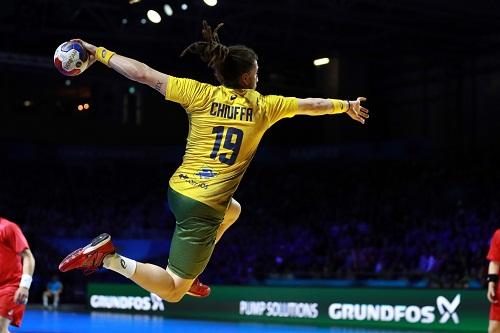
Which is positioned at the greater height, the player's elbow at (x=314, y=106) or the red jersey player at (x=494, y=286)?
the player's elbow at (x=314, y=106)

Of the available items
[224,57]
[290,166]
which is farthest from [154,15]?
[290,166]

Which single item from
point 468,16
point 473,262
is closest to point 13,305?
point 473,262

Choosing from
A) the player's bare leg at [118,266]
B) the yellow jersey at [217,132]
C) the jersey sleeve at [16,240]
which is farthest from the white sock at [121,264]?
the jersey sleeve at [16,240]

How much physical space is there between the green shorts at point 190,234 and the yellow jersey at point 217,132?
0.21 ft

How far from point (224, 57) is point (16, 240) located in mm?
3565

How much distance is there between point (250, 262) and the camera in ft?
87.6

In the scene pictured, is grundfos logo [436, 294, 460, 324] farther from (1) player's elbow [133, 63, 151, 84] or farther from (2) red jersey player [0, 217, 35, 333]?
(1) player's elbow [133, 63, 151, 84]

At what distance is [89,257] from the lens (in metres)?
5.87

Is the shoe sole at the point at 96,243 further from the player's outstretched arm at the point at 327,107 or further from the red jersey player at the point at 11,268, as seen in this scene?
the red jersey player at the point at 11,268

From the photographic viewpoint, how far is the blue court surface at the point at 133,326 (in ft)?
57.8

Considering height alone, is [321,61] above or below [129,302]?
above

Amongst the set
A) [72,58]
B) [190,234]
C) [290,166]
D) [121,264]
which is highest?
[290,166]

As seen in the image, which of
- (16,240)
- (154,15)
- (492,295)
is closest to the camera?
(16,240)

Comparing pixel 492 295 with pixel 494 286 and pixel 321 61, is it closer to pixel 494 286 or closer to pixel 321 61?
pixel 494 286
